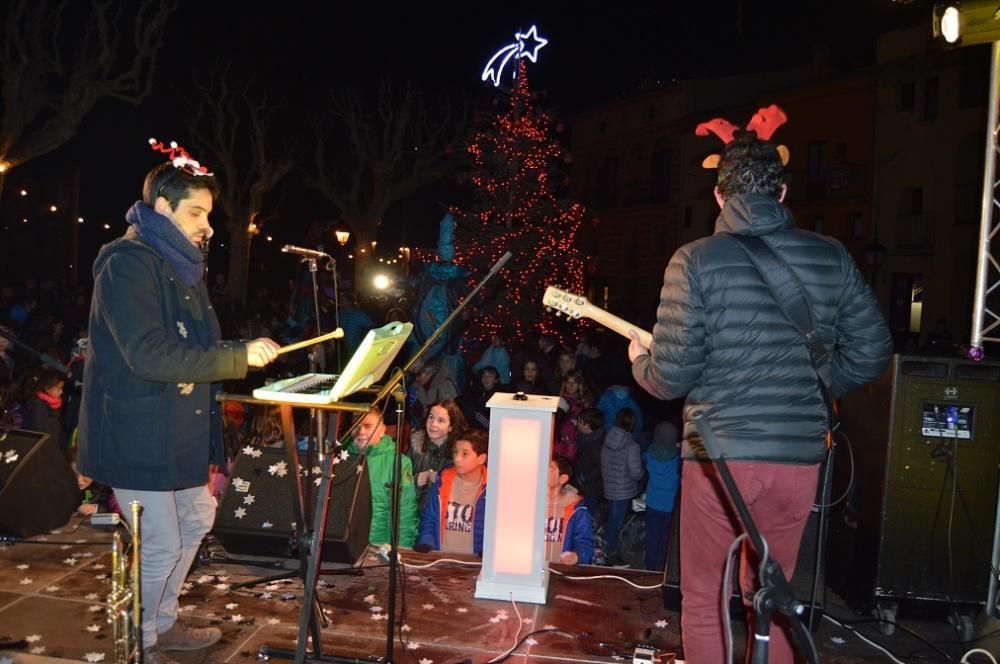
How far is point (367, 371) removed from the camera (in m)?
2.77

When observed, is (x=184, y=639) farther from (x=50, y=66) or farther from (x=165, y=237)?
(x=50, y=66)

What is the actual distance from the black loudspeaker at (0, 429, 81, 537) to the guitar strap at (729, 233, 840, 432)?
14.9 ft

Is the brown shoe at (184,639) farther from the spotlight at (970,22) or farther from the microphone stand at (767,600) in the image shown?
the spotlight at (970,22)

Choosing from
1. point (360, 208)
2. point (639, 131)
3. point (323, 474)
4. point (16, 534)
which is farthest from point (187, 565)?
point (639, 131)

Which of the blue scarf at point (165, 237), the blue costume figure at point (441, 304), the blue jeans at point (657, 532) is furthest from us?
the blue costume figure at point (441, 304)

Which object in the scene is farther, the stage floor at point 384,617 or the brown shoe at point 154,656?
the stage floor at point 384,617

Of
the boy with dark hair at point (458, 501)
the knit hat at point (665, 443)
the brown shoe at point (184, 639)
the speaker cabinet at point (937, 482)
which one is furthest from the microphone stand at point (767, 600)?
the knit hat at point (665, 443)

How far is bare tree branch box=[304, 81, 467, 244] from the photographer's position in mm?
27438

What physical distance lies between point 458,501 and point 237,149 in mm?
25364

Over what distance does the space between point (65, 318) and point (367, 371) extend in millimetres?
16267

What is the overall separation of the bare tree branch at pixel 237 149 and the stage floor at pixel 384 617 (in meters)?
21.8

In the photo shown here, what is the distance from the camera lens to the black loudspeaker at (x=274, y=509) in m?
4.82

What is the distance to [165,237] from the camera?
10.7ft

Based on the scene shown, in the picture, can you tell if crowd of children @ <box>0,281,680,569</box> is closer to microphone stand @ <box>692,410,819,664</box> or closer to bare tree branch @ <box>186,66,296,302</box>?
microphone stand @ <box>692,410,819,664</box>
